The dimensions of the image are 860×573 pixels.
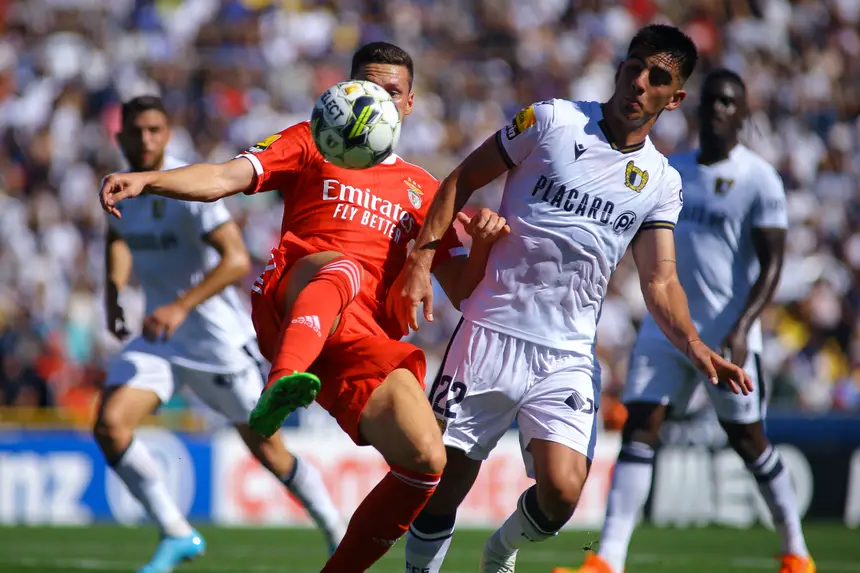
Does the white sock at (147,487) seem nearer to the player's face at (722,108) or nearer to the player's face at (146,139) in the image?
the player's face at (146,139)

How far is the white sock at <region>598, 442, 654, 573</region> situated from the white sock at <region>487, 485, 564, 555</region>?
935mm

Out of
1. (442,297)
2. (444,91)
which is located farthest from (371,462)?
(444,91)

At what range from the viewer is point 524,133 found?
240 inches

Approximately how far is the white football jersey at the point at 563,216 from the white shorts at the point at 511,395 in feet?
0.25

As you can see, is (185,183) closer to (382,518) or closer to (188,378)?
(382,518)

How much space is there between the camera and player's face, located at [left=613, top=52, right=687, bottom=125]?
6039 mm

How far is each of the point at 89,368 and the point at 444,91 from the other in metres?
8.78

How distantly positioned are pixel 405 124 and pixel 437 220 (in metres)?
15.3

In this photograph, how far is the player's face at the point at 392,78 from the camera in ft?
20.2

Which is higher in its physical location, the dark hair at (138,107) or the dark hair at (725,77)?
the dark hair at (725,77)

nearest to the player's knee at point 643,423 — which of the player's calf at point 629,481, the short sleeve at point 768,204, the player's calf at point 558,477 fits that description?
the player's calf at point 629,481

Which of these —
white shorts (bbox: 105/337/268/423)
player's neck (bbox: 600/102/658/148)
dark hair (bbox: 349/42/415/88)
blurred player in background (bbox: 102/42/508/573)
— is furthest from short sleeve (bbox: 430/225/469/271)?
white shorts (bbox: 105/337/268/423)

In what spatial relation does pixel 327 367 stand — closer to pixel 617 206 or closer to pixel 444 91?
pixel 617 206

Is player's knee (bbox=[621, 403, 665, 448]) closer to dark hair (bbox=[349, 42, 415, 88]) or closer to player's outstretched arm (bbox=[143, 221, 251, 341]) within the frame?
player's outstretched arm (bbox=[143, 221, 251, 341])
